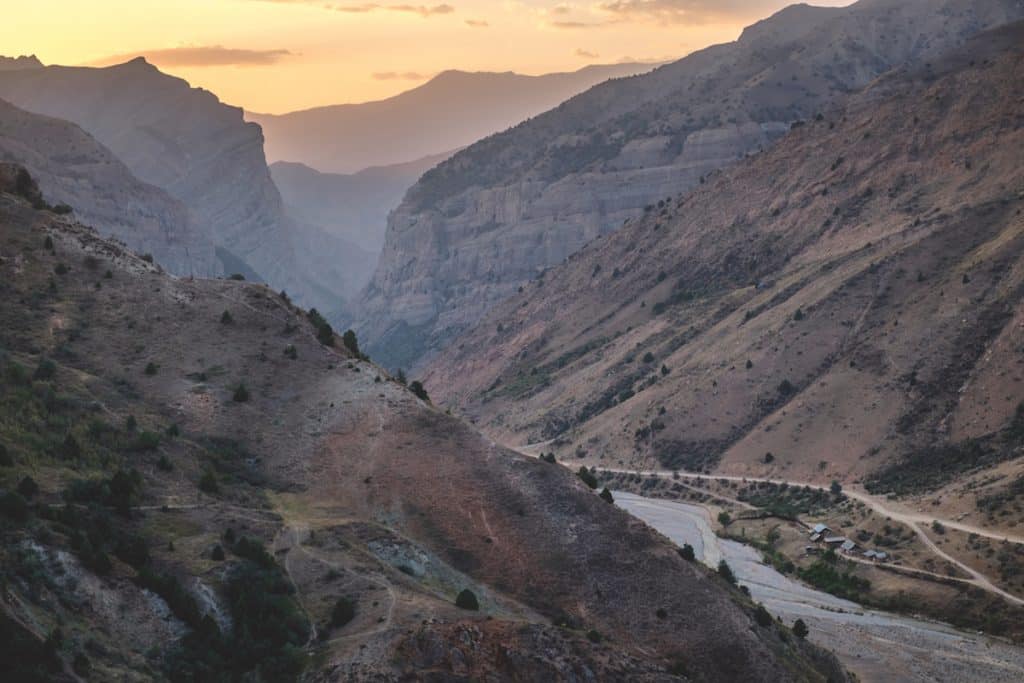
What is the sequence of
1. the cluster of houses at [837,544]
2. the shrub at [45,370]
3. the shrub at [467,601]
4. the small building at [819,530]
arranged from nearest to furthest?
the shrub at [467,601]
the shrub at [45,370]
the cluster of houses at [837,544]
the small building at [819,530]

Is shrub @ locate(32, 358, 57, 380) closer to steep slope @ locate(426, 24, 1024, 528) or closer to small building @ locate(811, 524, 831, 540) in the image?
small building @ locate(811, 524, 831, 540)

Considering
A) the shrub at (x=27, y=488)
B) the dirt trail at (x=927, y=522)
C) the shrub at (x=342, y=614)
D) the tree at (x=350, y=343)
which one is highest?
the tree at (x=350, y=343)

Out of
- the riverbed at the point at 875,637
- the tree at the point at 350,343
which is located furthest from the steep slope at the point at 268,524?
the riverbed at the point at 875,637

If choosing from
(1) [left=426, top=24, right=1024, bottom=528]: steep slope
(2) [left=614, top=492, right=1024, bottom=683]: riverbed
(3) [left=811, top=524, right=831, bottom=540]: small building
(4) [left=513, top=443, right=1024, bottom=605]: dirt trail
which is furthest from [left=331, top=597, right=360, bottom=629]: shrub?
(3) [left=811, top=524, right=831, bottom=540]: small building

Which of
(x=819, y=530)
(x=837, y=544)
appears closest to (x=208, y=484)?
(x=837, y=544)

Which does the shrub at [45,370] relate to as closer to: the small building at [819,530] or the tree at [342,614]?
the tree at [342,614]

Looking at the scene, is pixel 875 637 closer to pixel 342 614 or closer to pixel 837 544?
pixel 837 544

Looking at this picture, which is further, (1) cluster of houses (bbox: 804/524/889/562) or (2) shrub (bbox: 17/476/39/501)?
(1) cluster of houses (bbox: 804/524/889/562)

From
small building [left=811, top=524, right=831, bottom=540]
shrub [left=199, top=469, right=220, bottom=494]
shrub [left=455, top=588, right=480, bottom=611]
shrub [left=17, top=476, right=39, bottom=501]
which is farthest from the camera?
small building [left=811, top=524, right=831, bottom=540]
